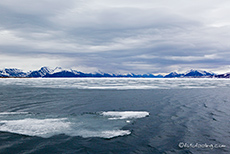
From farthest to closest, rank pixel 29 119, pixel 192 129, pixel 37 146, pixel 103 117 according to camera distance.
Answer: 1. pixel 103 117
2. pixel 29 119
3. pixel 192 129
4. pixel 37 146

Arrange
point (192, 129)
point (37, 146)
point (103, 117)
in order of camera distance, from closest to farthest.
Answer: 1. point (37, 146)
2. point (192, 129)
3. point (103, 117)

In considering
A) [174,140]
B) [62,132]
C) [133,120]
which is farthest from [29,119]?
[174,140]

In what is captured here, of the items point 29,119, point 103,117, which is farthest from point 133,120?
point 29,119

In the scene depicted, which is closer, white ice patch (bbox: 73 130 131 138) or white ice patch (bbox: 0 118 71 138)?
white ice patch (bbox: 73 130 131 138)

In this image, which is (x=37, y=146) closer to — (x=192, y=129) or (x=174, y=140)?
(x=174, y=140)

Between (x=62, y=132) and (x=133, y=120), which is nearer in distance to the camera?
(x=62, y=132)

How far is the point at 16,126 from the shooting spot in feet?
52.9

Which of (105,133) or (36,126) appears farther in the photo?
(36,126)

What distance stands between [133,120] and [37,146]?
966 centimetres

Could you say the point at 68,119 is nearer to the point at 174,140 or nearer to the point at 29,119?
the point at 29,119

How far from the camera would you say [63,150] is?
1158 cm

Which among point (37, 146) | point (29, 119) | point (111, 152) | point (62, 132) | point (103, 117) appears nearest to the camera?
point (111, 152)

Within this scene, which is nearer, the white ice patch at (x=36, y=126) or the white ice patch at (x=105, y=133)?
the white ice patch at (x=105, y=133)

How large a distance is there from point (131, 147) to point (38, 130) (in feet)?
26.4
